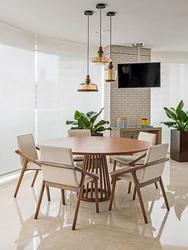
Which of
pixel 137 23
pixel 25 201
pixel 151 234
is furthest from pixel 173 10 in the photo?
pixel 25 201

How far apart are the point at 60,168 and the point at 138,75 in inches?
154

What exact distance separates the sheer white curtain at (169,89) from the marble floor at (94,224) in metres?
3.77

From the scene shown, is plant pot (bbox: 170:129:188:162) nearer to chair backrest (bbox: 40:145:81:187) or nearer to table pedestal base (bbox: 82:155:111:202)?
table pedestal base (bbox: 82:155:111:202)

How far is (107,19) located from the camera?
4859 millimetres

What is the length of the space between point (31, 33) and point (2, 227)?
406 cm

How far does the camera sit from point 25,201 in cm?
409

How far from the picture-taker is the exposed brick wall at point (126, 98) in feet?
22.8

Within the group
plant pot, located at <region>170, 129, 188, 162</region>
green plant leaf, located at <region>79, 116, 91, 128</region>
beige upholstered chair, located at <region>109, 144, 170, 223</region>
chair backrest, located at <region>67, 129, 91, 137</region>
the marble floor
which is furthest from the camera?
plant pot, located at <region>170, 129, 188, 162</region>

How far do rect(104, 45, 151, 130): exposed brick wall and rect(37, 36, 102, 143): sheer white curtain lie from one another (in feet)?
1.57

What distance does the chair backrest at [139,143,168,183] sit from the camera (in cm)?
334

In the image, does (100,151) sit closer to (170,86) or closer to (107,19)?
(107,19)

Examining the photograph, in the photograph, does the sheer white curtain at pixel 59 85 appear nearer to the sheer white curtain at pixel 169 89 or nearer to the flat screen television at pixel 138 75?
the flat screen television at pixel 138 75

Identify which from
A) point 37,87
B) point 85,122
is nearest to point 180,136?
point 85,122

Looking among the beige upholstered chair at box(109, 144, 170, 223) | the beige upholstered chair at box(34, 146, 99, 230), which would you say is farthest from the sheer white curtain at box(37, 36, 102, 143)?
the beige upholstered chair at box(109, 144, 170, 223)
